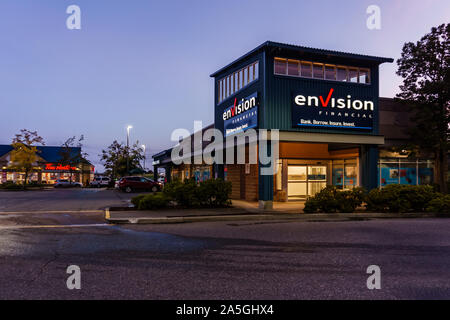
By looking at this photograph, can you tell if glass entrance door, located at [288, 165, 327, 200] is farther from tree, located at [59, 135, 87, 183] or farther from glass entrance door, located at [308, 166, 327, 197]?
tree, located at [59, 135, 87, 183]

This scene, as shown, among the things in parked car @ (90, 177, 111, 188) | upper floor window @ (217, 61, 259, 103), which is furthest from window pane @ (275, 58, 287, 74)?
parked car @ (90, 177, 111, 188)

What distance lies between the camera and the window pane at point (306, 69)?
17.7 metres

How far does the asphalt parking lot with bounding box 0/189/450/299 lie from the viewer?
188 inches

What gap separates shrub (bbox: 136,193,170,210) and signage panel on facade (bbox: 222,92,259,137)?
18.1ft

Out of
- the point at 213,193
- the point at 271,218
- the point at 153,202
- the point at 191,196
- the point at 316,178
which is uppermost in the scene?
the point at 316,178

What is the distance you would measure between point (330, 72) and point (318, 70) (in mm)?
713

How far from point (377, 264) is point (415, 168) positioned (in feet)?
60.7

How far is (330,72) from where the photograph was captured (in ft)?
59.5

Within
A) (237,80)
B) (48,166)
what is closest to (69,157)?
(48,166)

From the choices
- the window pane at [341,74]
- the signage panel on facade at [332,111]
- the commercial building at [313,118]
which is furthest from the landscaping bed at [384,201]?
the window pane at [341,74]

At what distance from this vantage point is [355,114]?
59.0 feet

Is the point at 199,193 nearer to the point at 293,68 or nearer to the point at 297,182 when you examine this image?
the point at 297,182

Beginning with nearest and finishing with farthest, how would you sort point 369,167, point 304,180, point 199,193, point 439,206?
1. point 439,206
2. point 199,193
3. point 369,167
4. point 304,180

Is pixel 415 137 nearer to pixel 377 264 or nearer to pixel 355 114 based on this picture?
pixel 355 114
